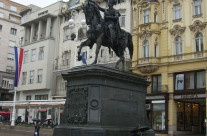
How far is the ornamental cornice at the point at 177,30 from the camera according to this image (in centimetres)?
3750

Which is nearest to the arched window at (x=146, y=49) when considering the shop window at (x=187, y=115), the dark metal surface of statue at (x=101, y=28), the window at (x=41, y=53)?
the shop window at (x=187, y=115)

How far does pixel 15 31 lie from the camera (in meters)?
73.8

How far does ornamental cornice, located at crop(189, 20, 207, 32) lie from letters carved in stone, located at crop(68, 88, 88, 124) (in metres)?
26.4

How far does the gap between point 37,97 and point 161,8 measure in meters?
26.7

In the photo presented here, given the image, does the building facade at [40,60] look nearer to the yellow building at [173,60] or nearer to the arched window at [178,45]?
the yellow building at [173,60]

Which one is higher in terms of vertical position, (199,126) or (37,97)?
(37,97)

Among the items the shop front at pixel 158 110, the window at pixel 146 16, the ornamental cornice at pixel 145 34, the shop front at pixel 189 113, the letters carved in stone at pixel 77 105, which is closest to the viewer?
the letters carved in stone at pixel 77 105

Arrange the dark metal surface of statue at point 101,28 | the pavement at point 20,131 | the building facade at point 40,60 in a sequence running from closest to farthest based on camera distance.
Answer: the dark metal surface of statue at point 101,28
the pavement at point 20,131
the building facade at point 40,60

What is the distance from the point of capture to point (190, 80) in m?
36.1

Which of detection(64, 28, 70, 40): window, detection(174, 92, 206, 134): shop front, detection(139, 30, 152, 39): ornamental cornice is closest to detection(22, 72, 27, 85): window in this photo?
detection(64, 28, 70, 40): window

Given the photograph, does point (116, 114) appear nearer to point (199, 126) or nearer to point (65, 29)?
point (199, 126)

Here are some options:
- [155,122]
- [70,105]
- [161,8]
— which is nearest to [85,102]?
[70,105]

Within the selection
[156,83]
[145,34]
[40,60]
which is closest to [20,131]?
[156,83]

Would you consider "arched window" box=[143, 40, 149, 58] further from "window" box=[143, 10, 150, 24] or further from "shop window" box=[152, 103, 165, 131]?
"shop window" box=[152, 103, 165, 131]
